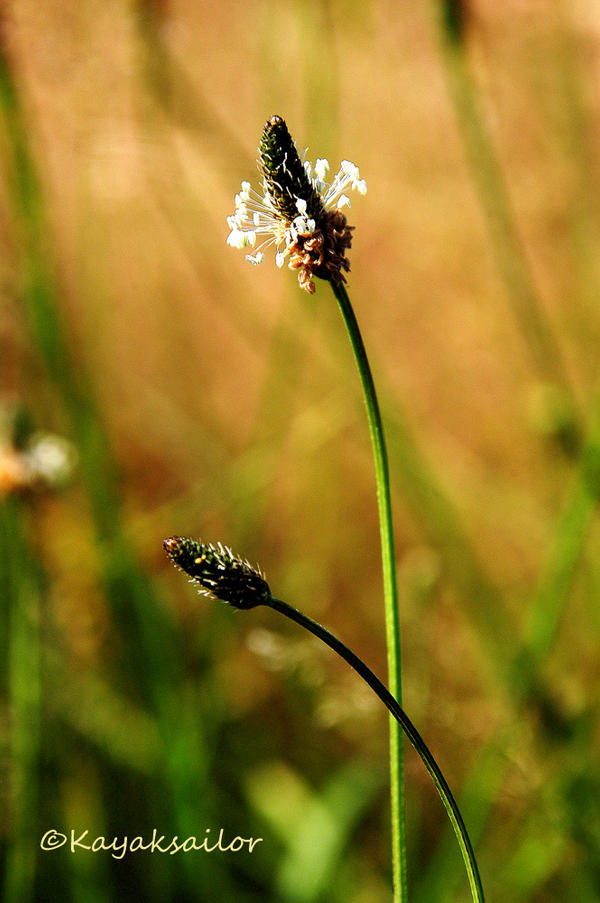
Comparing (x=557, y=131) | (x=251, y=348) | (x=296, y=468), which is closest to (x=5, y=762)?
(x=296, y=468)

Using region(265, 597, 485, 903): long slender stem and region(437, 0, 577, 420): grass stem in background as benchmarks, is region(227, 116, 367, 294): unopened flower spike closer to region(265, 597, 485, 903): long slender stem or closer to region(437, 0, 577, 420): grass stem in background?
region(265, 597, 485, 903): long slender stem

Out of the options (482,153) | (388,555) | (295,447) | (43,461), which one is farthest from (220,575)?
(295,447)

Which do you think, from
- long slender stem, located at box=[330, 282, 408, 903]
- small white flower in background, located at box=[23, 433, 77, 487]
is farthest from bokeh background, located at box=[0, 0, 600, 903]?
long slender stem, located at box=[330, 282, 408, 903]

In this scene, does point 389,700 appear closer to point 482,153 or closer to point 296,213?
point 296,213

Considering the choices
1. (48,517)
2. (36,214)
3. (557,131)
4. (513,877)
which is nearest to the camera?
(36,214)

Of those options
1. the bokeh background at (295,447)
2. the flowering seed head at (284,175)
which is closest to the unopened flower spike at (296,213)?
the flowering seed head at (284,175)

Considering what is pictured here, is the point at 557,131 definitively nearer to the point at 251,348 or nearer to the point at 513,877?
the point at 251,348
